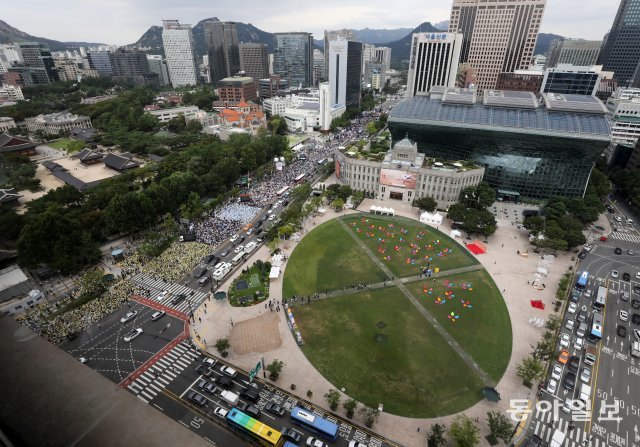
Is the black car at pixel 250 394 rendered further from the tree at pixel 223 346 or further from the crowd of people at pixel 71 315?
the crowd of people at pixel 71 315

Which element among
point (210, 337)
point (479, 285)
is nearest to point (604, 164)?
point (479, 285)

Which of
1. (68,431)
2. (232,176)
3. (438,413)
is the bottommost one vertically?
(438,413)

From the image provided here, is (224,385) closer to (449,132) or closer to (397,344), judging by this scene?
(397,344)

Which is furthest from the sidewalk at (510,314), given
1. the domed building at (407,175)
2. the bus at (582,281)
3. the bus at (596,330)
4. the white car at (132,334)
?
the domed building at (407,175)

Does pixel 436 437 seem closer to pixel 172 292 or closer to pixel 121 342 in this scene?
pixel 121 342

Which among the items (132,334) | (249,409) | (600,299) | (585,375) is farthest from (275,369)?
(600,299)

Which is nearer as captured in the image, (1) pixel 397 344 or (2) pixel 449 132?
(1) pixel 397 344

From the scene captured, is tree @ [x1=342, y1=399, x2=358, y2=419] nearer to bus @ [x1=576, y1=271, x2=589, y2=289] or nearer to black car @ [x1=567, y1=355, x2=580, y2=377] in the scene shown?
black car @ [x1=567, y1=355, x2=580, y2=377]
